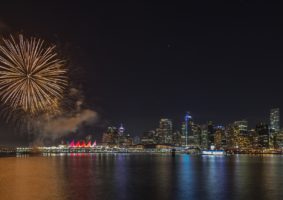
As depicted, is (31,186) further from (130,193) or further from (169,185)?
(169,185)

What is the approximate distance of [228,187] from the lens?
5153cm

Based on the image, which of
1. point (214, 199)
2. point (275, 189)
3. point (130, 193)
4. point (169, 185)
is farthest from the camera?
point (169, 185)

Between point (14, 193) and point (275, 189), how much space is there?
2702 centimetres

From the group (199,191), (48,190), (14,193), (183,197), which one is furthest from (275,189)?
(14,193)

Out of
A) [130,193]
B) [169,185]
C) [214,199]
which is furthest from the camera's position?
[169,185]

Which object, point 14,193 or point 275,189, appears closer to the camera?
point 14,193

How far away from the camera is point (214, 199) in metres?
41.4

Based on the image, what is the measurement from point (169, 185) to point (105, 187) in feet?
25.5

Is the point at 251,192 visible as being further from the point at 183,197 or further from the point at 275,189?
the point at 183,197

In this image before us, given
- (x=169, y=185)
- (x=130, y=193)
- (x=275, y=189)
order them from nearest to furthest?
(x=130, y=193)
(x=275, y=189)
(x=169, y=185)

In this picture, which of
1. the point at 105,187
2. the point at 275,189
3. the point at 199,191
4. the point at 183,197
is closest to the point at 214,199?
the point at 183,197

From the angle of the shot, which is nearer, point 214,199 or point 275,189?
point 214,199

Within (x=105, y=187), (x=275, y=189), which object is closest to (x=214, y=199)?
(x=275, y=189)

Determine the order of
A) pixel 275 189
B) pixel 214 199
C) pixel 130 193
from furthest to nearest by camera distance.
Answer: pixel 275 189 < pixel 130 193 < pixel 214 199
